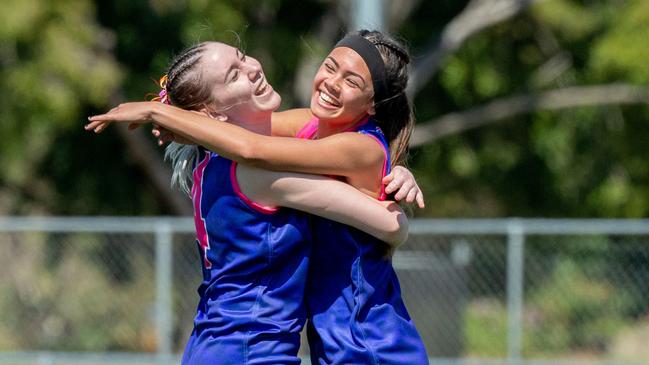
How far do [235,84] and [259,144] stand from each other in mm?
248

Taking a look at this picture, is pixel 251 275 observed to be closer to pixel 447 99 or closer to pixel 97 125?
pixel 97 125

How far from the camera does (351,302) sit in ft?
10.6

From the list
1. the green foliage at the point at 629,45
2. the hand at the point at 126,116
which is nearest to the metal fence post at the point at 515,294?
the green foliage at the point at 629,45

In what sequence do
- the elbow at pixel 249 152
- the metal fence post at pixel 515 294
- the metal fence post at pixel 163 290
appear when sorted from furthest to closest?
the metal fence post at pixel 163 290, the metal fence post at pixel 515 294, the elbow at pixel 249 152

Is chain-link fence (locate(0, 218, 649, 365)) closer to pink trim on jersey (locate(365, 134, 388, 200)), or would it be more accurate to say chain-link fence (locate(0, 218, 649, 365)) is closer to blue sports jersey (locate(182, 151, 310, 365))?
pink trim on jersey (locate(365, 134, 388, 200))

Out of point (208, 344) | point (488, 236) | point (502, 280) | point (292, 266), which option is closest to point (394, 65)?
point (292, 266)

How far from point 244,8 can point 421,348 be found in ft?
30.1

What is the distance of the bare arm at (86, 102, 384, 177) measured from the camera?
3.08 m

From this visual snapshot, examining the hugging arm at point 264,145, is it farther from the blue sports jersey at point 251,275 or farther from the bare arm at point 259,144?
the blue sports jersey at point 251,275

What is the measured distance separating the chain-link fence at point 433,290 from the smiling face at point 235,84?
5.97 metres

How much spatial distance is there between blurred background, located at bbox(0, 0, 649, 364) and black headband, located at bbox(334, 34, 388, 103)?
378 cm

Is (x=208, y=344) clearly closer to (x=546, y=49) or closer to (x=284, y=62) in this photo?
(x=284, y=62)

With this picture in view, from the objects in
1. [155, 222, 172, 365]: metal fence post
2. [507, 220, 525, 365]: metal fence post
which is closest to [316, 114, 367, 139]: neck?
[507, 220, 525, 365]: metal fence post

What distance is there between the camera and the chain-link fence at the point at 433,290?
9.43 m
